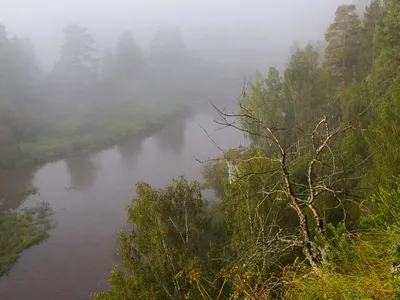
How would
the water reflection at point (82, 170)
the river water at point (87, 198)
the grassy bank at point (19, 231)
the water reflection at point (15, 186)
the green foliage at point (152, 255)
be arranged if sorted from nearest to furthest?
the green foliage at point (152, 255)
the river water at point (87, 198)
the grassy bank at point (19, 231)
the water reflection at point (15, 186)
the water reflection at point (82, 170)

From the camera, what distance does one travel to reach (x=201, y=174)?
26219mm

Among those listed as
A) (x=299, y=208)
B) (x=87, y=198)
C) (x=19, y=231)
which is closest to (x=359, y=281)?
(x=299, y=208)

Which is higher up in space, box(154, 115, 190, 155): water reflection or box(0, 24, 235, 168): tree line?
box(0, 24, 235, 168): tree line

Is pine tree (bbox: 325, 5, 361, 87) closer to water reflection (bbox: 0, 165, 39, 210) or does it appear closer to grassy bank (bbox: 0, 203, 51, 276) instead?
grassy bank (bbox: 0, 203, 51, 276)

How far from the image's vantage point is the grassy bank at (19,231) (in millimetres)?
17620

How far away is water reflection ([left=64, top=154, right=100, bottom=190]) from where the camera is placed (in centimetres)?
2631

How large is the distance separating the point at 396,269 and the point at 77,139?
35.8 m

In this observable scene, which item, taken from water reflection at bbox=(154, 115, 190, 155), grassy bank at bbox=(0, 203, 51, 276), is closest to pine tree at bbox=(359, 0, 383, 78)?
water reflection at bbox=(154, 115, 190, 155)

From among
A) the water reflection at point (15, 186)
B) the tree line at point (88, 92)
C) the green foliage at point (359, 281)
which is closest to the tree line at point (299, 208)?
the green foliage at point (359, 281)

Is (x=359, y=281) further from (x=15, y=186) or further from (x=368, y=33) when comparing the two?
(x=15, y=186)

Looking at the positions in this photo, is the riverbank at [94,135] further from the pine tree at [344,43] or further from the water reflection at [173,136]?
A: the pine tree at [344,43]

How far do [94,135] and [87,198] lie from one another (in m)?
15.0

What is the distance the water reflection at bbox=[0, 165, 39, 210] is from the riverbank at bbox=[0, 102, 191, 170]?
117 cm

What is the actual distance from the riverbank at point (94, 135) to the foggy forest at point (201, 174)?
21 cm
